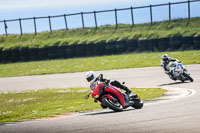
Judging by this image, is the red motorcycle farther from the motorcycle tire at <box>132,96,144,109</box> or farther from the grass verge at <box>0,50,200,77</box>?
the grass verge at <box>0,50,200,77</box>

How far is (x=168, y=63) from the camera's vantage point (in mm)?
20641

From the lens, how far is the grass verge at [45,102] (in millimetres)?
14115

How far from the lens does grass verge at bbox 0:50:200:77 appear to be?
30812 mm

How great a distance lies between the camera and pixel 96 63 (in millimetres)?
33438

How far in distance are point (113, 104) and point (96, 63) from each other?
21590 mm

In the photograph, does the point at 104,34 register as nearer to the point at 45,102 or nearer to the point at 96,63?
the point at 96,63

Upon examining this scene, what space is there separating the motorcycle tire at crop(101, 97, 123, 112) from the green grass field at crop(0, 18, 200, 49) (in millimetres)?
24090

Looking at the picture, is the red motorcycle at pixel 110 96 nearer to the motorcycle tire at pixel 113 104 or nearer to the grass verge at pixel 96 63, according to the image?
the motorcycle tire at pixel 113 104

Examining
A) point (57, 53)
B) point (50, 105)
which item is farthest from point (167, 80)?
point (57, 53)

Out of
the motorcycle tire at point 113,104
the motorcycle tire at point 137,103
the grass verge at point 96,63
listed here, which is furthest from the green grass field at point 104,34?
the motorcycle tire at point 113,104

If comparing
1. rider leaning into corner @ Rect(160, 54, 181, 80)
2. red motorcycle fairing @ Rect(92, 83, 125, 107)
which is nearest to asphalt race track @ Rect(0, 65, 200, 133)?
red motorcycle fairing @ Rect(92, 83, 125, 107)

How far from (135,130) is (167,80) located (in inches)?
503

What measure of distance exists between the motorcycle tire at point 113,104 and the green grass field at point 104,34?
2409cm

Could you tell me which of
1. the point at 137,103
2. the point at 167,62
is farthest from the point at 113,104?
the point at 167,62
